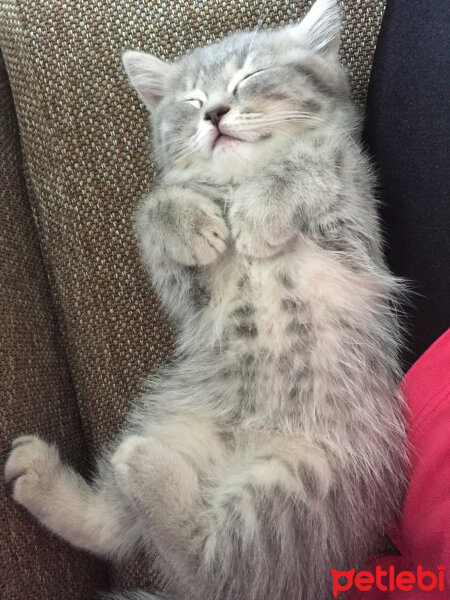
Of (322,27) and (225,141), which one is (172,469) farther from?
(322,27)

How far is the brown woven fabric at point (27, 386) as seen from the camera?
33.0 inches

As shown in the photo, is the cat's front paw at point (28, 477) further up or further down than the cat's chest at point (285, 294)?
further down

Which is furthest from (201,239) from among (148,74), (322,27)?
(322,27)

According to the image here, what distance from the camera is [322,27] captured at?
3.20ft

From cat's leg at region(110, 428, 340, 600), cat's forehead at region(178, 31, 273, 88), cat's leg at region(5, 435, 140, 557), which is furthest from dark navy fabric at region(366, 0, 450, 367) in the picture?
cat's leg at region(5, 435, 140, 557)

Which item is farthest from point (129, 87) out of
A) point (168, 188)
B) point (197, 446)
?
point (197, 446)

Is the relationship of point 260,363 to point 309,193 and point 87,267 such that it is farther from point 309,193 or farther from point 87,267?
point 87,267

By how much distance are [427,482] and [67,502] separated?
62cm

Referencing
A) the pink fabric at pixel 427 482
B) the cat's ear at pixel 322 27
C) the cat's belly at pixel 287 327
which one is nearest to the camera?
the pink fabric at pixel 427 482

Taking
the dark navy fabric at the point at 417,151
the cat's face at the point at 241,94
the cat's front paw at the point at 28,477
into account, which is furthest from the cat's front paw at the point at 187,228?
the cat's front paw at the point at 28,477

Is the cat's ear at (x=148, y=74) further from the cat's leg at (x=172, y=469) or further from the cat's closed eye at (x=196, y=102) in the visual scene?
the cat's leg at (x=172, y=469)

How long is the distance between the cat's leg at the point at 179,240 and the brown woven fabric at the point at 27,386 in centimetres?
25

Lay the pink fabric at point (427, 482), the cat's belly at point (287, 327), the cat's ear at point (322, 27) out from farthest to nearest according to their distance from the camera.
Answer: the cat's ear at point (322, 27) → the cat's belly at point (287, 327) → the pink fabric at point (427, 482)

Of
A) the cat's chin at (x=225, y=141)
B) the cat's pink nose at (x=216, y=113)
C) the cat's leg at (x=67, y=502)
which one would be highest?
the cat's pink nose at (x=216, y=113)
